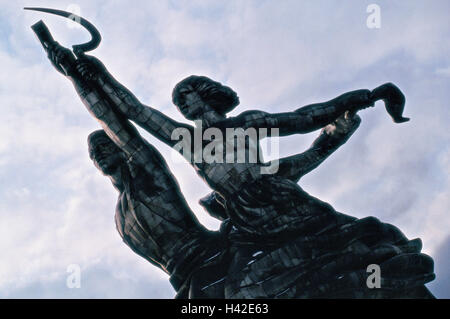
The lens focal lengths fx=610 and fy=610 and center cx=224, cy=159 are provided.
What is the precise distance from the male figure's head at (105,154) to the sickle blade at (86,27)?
1615 millimetres

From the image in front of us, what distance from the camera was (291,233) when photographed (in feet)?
30.3

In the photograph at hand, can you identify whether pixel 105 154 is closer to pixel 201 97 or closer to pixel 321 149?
pixel 201 97

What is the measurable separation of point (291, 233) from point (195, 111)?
2.82m

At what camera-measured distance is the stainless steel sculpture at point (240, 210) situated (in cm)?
877

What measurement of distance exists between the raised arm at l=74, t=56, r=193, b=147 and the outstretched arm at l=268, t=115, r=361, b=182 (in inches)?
75.2

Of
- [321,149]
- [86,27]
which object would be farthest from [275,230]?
[86,27]

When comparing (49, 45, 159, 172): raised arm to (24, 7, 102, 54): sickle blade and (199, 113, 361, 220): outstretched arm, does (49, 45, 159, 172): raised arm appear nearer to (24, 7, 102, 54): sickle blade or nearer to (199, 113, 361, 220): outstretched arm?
(24, 7, 102, 54): sickle blade

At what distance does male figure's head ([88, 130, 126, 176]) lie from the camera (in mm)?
10883

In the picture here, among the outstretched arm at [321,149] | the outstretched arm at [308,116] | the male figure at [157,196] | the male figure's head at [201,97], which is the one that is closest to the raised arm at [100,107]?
the male figure at [157,196]

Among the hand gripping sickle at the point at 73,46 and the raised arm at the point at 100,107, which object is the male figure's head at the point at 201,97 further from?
the hand gripping sickle at the point at 73,46

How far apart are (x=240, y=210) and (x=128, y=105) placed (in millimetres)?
2675

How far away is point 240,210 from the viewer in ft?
31.6

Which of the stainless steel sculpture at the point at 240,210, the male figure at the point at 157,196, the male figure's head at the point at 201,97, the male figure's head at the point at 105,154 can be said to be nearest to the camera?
the stainless steel sculpture at the point at 240,210
